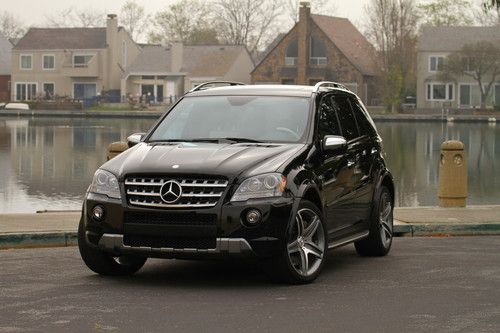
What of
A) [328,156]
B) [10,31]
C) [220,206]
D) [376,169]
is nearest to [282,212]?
[220,206]

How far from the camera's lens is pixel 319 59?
9688cm

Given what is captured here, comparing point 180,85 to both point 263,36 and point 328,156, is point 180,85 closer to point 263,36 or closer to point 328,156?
point 263,36

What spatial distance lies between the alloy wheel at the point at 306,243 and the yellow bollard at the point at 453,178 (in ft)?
23.2

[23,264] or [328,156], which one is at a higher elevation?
[328,156]

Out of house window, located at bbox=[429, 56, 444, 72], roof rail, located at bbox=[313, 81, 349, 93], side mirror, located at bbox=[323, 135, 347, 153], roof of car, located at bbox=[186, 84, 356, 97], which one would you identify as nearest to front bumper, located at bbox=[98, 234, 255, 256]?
side mirror, located at bbox=[323, 135, 347, 153]

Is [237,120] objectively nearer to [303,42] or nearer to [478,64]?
[478,64]

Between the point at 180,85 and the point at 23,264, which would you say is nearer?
the point at 23,264

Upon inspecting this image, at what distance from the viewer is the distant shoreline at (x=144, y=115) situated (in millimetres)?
82188

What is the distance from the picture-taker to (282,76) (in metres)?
98.1

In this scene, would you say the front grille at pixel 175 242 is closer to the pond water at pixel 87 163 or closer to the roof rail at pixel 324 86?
the roof rail at pixel 324 86

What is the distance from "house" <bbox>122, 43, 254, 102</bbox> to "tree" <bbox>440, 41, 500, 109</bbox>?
21962 mm

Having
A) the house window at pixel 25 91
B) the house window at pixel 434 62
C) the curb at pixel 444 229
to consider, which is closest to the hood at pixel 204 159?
the curb at pixel 444 229

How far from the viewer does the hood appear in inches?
373

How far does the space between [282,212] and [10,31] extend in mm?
168264
